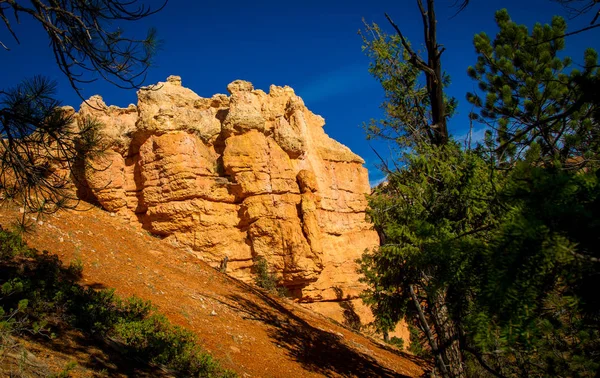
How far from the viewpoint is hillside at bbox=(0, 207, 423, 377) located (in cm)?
951

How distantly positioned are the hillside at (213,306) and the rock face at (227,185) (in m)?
8.82

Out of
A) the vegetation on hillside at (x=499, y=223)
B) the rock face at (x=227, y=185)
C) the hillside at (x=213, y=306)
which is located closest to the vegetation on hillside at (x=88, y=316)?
the hillside at (x=213, y=306)

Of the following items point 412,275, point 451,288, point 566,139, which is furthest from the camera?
point 566,139

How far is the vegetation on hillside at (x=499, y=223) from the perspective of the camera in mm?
2846

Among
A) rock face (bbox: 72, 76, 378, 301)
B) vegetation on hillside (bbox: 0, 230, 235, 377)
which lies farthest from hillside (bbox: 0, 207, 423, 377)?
rock face (bbox: 72, 76, 378, 301)

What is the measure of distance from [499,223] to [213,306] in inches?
329

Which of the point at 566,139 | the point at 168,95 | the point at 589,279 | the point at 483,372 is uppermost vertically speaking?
the point at 168,95

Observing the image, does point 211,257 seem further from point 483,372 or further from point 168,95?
point 483,372

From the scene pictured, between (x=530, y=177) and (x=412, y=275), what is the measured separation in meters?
5.61

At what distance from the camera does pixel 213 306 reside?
11398mm

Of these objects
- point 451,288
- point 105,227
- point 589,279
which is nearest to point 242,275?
point 105,227

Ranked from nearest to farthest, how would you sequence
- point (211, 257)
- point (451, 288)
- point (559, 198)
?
point (559, 198), point (451, 288), point (211, 257)

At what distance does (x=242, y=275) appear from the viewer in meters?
24.2

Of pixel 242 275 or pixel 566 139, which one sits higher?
pixel 566 139
